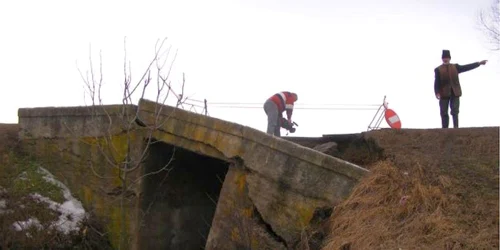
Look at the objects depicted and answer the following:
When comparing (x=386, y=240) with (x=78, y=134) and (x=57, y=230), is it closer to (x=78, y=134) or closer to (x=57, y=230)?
(x=57, y=230)

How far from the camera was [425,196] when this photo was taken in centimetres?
583

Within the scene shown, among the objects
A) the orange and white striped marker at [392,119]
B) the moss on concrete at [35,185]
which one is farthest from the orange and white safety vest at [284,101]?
the moss on concrete at [35,185]

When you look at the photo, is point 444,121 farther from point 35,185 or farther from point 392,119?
point 35,185

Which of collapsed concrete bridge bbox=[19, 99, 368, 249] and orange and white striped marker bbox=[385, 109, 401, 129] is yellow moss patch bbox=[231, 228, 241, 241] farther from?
orange and white striped marker bbox=[385, 109, 401, 129]

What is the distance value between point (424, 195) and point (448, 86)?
352 cm

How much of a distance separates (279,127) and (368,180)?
4.93 metres

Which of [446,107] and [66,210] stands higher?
[446,107]

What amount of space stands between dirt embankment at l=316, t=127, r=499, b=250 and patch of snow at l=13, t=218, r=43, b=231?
4103mm

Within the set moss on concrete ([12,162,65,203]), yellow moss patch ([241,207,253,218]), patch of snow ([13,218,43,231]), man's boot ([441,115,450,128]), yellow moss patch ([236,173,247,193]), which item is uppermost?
man's boot ([441,115,450,128])

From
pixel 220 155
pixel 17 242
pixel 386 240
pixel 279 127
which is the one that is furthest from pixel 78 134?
pixel 386 240

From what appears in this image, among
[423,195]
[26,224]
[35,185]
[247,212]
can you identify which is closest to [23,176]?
[35,185]

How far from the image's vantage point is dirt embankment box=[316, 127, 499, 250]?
529 cm

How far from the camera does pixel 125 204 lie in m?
8.17

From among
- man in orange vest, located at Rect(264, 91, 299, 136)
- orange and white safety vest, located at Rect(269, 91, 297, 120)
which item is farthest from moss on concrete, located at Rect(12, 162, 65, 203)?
orange and white safety vest, located at Rect(269, 91, 297, 120)
